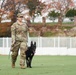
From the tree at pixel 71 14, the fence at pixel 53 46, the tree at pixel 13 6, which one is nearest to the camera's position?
the fence at pixel 53 46

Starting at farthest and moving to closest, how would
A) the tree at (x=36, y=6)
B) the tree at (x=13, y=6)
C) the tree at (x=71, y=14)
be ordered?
the tree at (x=71, y=14) → the tree at (x=36, y=6) → the tree at (x=13, y=6)

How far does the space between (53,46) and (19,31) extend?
23.0 m

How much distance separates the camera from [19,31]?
15.7 metres

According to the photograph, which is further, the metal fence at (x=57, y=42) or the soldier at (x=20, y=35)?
the metal fence at (x=57, y=42)

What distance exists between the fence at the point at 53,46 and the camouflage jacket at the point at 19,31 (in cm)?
2177

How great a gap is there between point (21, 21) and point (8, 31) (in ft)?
103

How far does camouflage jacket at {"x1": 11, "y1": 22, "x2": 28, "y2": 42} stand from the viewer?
15.7 m

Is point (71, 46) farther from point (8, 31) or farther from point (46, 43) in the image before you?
point (8, 31)

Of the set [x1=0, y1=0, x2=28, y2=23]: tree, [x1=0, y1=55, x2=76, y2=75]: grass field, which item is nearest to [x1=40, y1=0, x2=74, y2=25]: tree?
[x1=0, y1=0, x2=28, y2=23]: tree

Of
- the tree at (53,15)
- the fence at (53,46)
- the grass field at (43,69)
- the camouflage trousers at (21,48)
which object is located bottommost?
the fence at (53,46)

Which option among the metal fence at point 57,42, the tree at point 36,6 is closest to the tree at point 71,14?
the tree at point 36,6

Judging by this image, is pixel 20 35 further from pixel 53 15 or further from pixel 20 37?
pixel 53 15

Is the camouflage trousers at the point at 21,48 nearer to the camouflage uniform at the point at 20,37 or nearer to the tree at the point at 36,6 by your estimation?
the camouflage uniform at the point at 20,37

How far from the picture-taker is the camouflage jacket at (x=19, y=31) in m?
15.7
